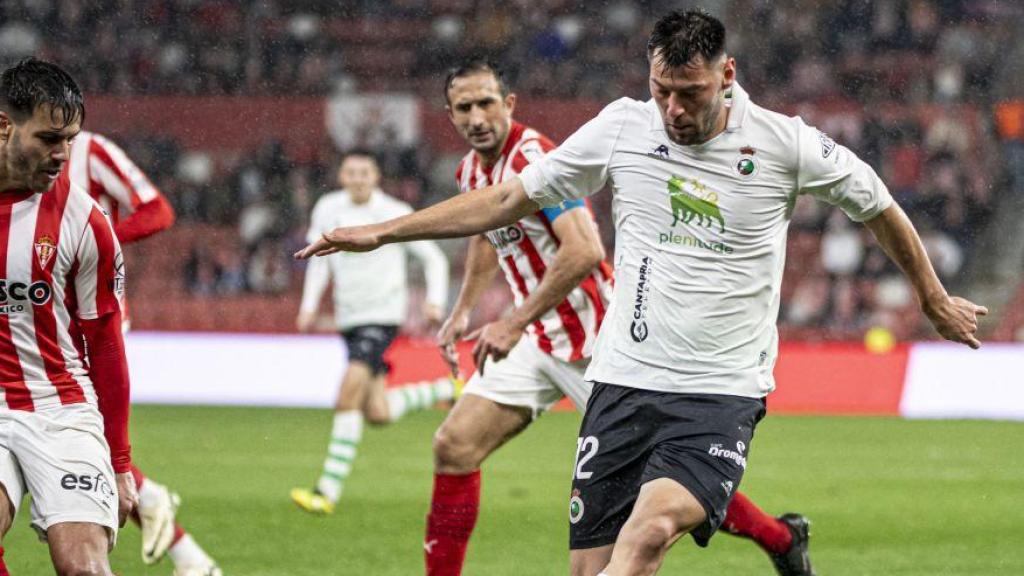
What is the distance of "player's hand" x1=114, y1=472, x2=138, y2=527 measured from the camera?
4.48 meters

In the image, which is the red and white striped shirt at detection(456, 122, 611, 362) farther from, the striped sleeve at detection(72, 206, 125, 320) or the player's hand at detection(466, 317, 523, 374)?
the striped sleeve at detection(72, 206, 125, 320)

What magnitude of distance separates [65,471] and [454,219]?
1.30 meters

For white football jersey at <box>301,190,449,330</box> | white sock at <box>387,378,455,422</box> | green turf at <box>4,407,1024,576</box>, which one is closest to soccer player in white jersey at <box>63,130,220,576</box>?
green turf at <box>4,407,1024,576</box>

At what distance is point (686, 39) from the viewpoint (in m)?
4.30

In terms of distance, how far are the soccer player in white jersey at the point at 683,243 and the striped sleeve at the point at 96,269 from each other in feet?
2.07

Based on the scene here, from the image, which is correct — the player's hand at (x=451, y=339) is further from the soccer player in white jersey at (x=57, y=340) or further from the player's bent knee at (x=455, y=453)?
the soccer player in white jersey at (x=57, y=340)

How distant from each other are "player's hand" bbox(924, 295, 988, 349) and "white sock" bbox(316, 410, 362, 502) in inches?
175

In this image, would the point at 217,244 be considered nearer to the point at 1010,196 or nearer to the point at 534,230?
the point at 1010,196

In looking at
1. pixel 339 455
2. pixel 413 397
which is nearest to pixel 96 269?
pixel 339 455

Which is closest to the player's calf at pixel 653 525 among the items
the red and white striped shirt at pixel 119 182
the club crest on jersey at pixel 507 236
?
the club crest on jersey at pixel 507 236

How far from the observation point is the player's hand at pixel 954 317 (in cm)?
470

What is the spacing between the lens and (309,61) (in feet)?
70.2

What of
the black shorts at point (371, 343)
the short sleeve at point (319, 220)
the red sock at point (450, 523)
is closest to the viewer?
the red sock at point (450, 523)

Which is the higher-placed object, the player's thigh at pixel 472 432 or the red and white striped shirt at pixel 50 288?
the red and white striped shirt at pixel 50 288
